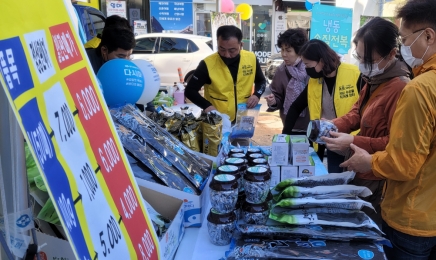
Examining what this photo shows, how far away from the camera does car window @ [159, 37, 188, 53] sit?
29.8ft

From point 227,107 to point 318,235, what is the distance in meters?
1.85

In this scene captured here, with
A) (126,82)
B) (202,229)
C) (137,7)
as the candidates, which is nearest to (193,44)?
(137,7)

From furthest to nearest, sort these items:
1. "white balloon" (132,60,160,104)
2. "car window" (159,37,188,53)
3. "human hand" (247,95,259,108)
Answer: "car window" (159,37,188,53) < "human hand" (247,95,259,108) < "white balloon" (132,60,160,104)

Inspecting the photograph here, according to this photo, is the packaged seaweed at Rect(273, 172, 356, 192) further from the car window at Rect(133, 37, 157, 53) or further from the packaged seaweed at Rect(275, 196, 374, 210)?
the car window at Rect(133, 37, 157, 53)

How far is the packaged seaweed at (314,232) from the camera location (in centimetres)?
109

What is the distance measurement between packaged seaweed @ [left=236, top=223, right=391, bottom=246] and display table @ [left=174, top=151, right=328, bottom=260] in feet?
0.35

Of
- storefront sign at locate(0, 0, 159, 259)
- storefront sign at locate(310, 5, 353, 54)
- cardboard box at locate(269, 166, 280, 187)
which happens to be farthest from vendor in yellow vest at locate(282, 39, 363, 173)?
storefront sign at locate(310, 5, 353, 54)

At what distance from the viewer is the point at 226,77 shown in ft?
9.21

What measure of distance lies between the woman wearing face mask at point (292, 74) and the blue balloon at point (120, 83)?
1.44 m

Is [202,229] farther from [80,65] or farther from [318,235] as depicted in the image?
[80,65]

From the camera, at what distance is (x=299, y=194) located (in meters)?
1.22

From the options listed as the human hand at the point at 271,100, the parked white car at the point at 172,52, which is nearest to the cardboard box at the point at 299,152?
the human hand at the point at 271,100

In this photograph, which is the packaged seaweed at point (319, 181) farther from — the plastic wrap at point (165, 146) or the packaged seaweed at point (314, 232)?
the plastic wrap at point (165, 146)

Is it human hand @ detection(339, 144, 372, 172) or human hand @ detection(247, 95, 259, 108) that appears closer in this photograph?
human hand @ detection(339, 144, 372, 172)
